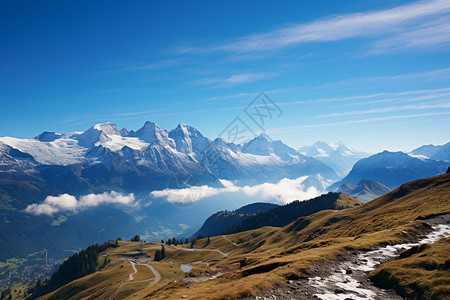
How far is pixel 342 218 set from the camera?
631ft

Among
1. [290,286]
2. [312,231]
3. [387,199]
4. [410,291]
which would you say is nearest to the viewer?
[410,291]

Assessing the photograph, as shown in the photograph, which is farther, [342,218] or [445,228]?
[342,218]

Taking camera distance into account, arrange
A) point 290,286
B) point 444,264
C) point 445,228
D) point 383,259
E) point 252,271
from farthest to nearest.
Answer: point 445,228 → point 252,271 → point 383,259 → point 290,286 → point 444,264

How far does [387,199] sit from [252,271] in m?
180

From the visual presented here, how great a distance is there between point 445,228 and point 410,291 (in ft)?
110

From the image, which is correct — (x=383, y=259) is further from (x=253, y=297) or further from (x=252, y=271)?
(x=253, y=297)

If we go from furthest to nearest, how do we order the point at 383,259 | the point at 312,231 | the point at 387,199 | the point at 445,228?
the point at 312,231
the point at 387,199
the point at 445,228
the point at 383,259

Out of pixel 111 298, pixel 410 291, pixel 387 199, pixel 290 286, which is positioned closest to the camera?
pixel 410 291

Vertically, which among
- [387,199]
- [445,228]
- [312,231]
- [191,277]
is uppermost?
[445,228]

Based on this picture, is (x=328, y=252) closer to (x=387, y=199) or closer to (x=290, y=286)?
(x=290, y=286)

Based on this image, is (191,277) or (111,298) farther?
(111,298)

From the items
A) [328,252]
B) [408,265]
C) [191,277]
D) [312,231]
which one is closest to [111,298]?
[191,277]

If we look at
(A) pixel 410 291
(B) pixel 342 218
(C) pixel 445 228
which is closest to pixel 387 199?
(B) pixel 342 218

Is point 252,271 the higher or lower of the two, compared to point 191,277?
higher
